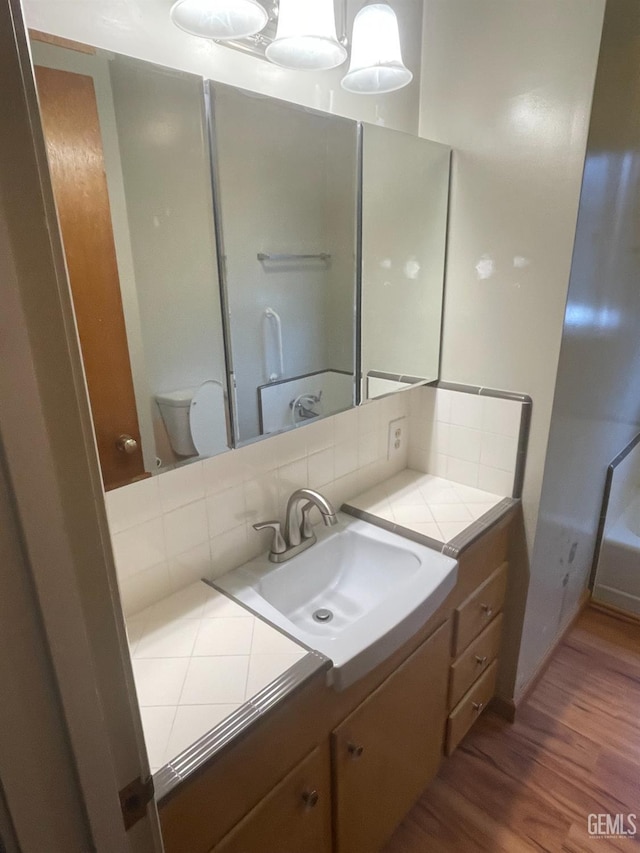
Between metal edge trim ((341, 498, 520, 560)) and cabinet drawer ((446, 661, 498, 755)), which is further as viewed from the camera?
cabinet drawer ((446, 661, 498, 755))

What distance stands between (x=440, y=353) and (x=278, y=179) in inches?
31.9

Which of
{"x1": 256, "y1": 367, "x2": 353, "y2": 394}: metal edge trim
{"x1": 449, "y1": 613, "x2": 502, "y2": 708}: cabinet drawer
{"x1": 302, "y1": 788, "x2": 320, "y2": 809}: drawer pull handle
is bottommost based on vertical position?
{"x1": 449, "y1": 613, "x2": 502, "y2": 708}: cabinet drawer

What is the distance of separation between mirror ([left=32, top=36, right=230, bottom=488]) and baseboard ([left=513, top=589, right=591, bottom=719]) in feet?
5.26

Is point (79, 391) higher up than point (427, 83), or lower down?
lower down

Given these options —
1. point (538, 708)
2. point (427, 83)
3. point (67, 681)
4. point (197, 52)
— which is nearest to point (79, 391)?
point (67, 681)

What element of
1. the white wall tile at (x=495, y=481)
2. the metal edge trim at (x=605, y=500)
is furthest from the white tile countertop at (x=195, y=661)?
the metal edge trim at (x=605, y=500)

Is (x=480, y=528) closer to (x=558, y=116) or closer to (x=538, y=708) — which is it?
(x=538, y=708)

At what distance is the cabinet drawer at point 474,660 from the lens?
155 centimetres

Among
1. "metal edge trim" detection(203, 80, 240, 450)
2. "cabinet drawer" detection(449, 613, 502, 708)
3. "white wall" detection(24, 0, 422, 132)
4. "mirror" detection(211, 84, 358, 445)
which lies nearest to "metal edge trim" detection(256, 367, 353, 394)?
"mirror" detection(211, 84, 358, 445)

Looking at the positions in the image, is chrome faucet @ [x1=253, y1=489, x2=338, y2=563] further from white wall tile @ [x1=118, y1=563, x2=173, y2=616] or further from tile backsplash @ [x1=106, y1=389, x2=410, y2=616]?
white wall tile @ [x1=118, y1=563, x2=173, y2=616]

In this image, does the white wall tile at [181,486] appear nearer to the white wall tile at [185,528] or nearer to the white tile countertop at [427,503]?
the white wall tile at [185,528]

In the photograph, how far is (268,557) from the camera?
139cm

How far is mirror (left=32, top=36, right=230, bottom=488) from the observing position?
→ 2.81ft

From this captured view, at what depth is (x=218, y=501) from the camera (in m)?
1.28
